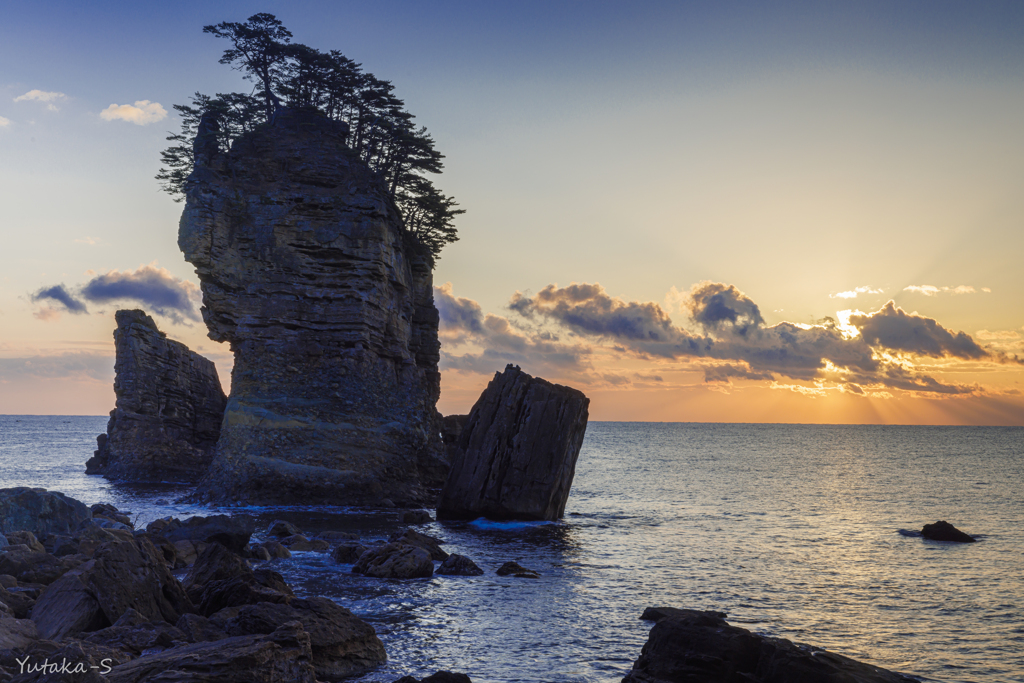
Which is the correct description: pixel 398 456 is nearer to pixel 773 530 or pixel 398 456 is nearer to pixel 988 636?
pixel 773 530

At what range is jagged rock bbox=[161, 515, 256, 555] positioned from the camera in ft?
63.2

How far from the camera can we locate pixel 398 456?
1358 inches

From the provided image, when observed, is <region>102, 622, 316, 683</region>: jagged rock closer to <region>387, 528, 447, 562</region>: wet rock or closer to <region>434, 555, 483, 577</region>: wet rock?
<region>434, 555, 483, 577</region>: wet rock

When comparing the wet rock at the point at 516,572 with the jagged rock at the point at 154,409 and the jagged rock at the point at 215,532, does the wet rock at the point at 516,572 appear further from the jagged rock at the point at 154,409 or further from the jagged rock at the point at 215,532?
the jagged rock at the point at 154,409

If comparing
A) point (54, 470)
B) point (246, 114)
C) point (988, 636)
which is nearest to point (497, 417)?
point (988, 636)

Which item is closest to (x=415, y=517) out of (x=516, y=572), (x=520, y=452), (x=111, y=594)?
(x=520, y=452)

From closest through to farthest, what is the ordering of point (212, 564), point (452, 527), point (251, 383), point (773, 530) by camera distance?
point (212, 564)
point (452, 527)
point (773, 530)
point (251, 383)

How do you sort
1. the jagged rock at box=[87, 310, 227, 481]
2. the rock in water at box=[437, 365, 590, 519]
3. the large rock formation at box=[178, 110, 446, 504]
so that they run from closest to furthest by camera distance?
the rock in water at box=[437, 365, 590, 519]
the large rock formation at box=[178, 110, 446, 504]
the jagged rock at box=[87, 310, 227, 481]

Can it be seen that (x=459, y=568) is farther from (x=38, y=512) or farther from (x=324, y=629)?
(x=38, y=512)

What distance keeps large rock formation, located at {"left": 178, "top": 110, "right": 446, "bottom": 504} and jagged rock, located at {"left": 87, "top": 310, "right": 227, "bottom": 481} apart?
12730 millimetres

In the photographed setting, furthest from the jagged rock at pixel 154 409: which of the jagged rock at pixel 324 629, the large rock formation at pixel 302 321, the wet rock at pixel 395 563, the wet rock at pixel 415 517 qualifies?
the jagged rock at pixel 324 629

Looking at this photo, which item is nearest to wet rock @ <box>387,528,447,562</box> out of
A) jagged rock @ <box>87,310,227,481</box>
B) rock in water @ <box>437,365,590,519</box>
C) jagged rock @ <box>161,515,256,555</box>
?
jagged rock @ <box>161,515,256,555</box>

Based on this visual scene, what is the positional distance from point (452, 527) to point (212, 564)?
15.7 m

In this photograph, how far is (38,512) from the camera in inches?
763
